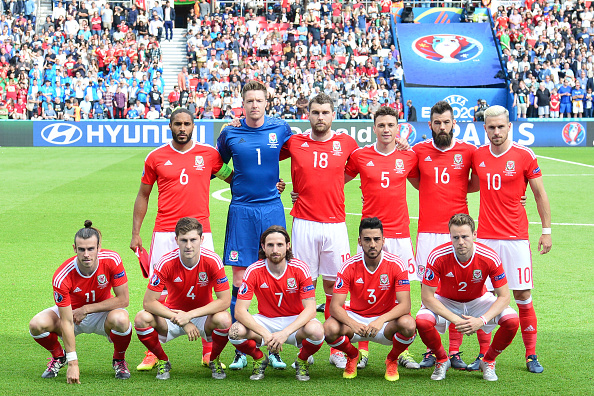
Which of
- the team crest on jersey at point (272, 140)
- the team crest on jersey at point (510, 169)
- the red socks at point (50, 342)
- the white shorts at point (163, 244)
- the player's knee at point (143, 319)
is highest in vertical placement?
the team crest on jersey at point (272, 140)

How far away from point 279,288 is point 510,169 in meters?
2.32

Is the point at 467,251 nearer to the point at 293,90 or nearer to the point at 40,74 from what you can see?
the point at 293,90

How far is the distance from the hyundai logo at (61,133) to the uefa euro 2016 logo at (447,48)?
1627 centimetres

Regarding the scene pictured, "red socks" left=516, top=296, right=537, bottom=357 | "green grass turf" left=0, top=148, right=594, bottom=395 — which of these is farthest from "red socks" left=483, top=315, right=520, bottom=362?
"red socks" left=516, top=296, right=537, bottom=357

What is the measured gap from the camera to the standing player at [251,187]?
281 inches

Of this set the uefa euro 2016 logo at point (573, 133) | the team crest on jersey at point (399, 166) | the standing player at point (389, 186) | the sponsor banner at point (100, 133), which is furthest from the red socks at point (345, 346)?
the uefa euro 2016 logo at point (573, 133)

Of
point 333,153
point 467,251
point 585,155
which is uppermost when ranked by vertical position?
point 333,153

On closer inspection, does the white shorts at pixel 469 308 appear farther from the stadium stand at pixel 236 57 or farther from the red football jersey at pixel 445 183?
the stadium stand at pixel 236 57

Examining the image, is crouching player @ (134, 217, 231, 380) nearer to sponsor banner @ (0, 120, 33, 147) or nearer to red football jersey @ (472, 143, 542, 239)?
red football jersey @ (472, 143, 542, 239)

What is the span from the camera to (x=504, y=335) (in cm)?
618

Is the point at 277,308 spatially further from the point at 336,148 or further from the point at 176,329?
the point at 336,148

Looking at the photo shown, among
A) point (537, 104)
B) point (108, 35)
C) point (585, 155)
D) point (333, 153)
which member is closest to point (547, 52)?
point (537, 104)

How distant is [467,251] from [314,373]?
1.66 metres

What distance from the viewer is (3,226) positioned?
13.1m
